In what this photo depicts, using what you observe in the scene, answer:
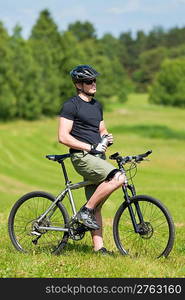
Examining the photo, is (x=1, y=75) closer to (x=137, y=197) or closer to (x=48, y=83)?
(x=48, y=83)

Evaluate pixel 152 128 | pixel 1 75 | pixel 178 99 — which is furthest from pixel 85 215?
pixel 178 99

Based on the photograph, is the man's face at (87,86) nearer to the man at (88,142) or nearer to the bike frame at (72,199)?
the man at (88,142)

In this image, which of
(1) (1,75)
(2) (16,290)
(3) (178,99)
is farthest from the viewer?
(3) (178,99)

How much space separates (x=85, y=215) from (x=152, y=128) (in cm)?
5899

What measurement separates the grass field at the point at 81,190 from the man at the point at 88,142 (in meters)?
0.71

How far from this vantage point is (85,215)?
20.4ft

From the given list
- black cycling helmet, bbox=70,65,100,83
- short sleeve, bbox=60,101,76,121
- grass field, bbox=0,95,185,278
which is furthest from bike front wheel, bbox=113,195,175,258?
black cycling helmet, bbox=70,65,100,83

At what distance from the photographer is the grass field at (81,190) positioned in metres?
5.53

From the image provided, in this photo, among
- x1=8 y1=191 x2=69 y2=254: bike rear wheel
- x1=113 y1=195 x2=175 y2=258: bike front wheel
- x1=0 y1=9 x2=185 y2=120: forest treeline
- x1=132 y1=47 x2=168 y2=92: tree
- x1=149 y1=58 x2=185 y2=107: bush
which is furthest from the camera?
x1=132 y1=47 x2=168 y2=92: tree

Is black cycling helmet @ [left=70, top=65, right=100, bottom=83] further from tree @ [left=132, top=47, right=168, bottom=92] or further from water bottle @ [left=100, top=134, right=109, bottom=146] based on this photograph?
tree @ [left=132, top=47, right=168, bottom=92]

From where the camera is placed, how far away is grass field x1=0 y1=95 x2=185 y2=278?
553 centimetres

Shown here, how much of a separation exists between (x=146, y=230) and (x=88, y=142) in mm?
1268

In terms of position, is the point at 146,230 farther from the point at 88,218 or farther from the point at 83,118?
the point at 83,118

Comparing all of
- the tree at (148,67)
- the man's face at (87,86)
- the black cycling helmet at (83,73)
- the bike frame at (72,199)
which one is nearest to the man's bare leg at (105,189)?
the bike frame at (72,199)
